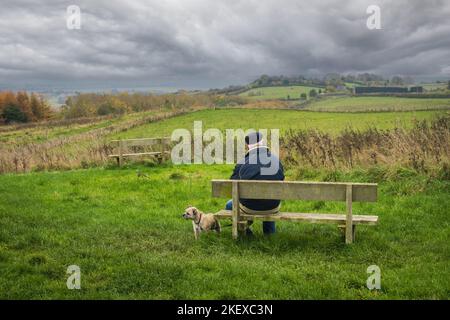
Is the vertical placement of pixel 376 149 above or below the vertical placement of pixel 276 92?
below

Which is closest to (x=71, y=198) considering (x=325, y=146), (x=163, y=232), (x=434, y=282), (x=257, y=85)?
(x=163, y=232)

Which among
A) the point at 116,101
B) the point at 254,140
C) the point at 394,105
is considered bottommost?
the point at 254,140

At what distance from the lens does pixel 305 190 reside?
293 inches

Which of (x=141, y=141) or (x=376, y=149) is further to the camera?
(x=141, y=141)

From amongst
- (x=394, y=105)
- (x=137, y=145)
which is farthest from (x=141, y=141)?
(x=394, y=105)

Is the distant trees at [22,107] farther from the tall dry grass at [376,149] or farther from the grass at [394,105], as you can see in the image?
the tall dry grass at [376,149]

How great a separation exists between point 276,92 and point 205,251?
86490 mm

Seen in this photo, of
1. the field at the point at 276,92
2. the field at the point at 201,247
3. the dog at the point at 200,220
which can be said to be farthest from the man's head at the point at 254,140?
the field at the point at 276,92

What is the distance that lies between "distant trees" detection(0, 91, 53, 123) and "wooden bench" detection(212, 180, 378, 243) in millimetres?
85534

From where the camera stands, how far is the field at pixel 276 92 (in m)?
84.2

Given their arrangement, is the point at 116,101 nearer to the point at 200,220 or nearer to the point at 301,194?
the point at 200,220

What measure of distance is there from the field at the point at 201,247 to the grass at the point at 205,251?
2 cm

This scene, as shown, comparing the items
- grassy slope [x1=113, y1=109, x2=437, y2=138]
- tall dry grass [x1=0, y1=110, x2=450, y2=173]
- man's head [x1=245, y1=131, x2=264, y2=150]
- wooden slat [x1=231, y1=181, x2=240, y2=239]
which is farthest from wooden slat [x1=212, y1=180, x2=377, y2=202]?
grassy slope [x1=113, y1=109, x2=437, y2=138]

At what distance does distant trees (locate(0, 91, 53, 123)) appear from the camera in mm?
85688
